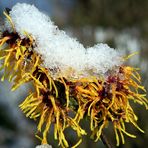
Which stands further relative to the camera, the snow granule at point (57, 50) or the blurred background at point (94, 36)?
the blurred background at point (94, 36)

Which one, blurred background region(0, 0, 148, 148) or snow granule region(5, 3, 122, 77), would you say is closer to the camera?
snow granule region(5, 3, 122, 77)

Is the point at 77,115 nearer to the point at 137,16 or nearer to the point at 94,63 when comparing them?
the point at 94,63

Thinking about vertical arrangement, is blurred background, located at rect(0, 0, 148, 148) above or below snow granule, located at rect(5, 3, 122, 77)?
above

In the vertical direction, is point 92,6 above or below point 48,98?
above

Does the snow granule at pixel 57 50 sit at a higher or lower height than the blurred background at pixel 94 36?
lower

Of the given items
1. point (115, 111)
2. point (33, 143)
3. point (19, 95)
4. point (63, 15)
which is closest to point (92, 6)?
point (63, 15)
